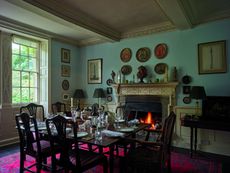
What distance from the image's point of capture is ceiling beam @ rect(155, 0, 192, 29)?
274cm

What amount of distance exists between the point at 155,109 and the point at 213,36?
78.9 inches

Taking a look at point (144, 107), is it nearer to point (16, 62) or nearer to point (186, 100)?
point (186, 100)

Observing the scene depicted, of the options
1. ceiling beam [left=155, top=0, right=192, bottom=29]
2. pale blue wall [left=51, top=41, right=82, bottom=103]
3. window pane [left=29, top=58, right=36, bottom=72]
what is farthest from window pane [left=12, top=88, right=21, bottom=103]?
ceiling beam [left=155, top=0, right=192, bottom=29]

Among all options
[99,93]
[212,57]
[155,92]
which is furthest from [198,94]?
[99,93]

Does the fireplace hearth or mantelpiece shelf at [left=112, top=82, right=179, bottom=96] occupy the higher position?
mantelpiece shelf at [left=112, top=82, right=179, bottom=96]

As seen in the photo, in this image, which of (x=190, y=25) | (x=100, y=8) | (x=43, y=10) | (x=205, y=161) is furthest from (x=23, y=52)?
(x=205, y=161)

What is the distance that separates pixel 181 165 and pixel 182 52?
7.71ft

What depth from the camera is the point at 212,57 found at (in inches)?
143

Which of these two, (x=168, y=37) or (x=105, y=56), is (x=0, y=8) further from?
(x=168, y=37)

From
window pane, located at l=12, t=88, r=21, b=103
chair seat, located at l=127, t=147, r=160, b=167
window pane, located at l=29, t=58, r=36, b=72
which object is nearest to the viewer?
chair seat, located at l=127, t=147, r=160, b=167

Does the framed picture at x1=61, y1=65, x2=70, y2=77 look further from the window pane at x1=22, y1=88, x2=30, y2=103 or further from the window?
the window pane at x1=22, y1=88, x2=30, y2=103

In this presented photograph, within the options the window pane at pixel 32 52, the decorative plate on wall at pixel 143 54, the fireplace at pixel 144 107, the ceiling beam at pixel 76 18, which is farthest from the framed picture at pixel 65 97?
the decorative plate on wall at pixel 143 54

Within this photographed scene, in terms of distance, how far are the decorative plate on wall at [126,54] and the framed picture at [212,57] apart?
1691 mm

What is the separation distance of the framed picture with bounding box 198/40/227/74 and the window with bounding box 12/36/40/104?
416cm
